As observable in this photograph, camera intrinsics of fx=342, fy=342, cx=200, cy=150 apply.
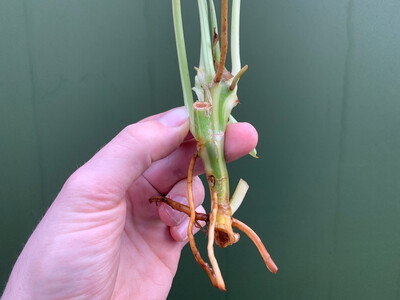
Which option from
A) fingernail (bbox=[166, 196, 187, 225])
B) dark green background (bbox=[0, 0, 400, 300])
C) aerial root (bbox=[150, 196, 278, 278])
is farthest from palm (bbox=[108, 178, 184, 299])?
dark green background (bbox=[0, 0, 400, 300])

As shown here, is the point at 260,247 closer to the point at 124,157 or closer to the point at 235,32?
the point at 124,157

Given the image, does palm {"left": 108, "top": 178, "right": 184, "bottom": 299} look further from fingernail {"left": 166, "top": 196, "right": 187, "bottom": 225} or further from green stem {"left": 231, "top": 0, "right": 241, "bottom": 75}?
green stem {"left": 231, "top": 0, "right": 241, "bottom": 75}

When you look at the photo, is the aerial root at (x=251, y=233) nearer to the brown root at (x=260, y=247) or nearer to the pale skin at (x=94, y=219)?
the brown root at (x=260, y=247)

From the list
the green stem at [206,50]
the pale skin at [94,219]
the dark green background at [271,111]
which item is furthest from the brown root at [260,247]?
the dark green background at [271,111]

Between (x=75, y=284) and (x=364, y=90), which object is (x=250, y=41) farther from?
(x=75, y=284)

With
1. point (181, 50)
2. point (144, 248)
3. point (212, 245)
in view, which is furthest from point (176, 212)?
point (181, 50)

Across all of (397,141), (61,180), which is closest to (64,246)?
(61,180)
